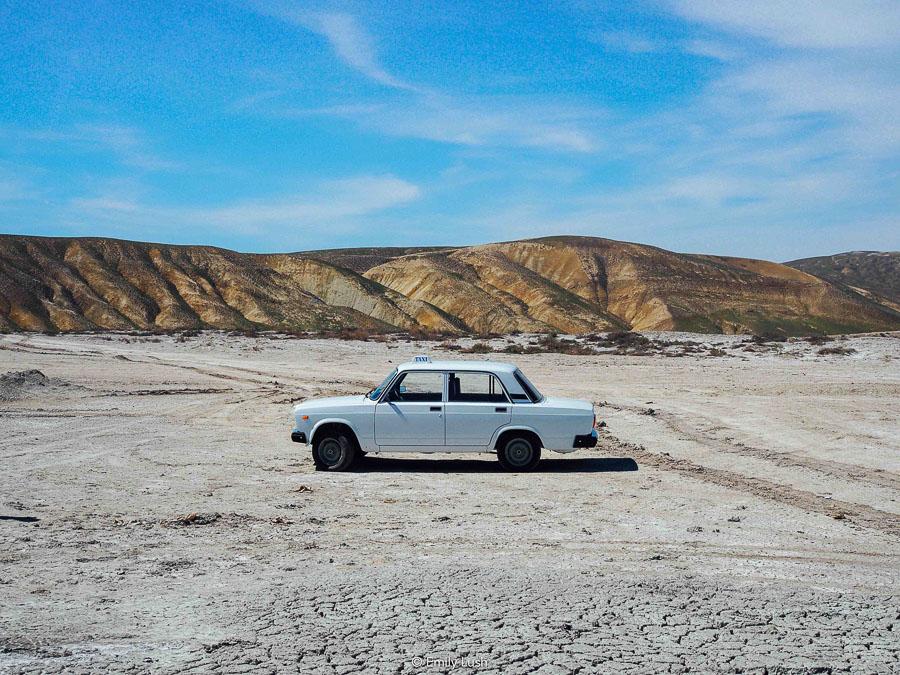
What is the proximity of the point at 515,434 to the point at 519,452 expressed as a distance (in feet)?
0.93

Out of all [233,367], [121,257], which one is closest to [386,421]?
[233,367]

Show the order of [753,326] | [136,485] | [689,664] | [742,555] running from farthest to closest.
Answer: [753,326], [136,485], [742,555], [689,664]

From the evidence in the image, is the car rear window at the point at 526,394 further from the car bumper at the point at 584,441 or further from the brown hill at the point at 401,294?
the brown hill at the point at 401,294

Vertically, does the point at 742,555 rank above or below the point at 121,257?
below

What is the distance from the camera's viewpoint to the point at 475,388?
1202 cm

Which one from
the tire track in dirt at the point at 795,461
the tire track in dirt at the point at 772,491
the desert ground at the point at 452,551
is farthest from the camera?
the tire track in dirt at the point at 795,461

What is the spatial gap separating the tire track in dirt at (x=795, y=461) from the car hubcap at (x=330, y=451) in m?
6.70

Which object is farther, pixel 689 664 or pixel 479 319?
pixel 479 319

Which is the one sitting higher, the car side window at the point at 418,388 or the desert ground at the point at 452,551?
the car side window at the point at 418,388

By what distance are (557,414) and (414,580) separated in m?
5.17

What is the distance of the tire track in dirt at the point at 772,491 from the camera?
30.1 ft

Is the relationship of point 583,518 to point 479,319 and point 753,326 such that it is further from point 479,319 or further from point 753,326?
point 753,326

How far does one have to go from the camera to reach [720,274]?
11288 cm

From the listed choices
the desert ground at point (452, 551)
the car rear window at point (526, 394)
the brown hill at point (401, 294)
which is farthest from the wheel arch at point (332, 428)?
the brown hill at point (401, 294)
